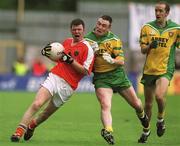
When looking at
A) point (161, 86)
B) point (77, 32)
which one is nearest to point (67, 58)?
point (77, 32)

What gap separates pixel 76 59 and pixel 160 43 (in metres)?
1.85

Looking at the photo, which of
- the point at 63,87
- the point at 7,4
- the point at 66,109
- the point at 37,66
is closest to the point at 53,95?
the point at 63,87

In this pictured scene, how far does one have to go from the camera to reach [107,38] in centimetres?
1496

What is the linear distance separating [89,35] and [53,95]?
4.22 feet

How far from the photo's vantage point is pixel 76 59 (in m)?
14.8

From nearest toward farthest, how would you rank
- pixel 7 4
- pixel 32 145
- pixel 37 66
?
pixel 32 145, pixel 37 66, pixel 7 4

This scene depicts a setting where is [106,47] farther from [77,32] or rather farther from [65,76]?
[65,76]

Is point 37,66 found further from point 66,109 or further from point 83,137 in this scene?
point 83,137

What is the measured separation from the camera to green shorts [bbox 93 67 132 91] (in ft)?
49.4

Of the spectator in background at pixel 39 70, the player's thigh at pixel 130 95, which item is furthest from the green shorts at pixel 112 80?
the spectator in background at pixel 39 70

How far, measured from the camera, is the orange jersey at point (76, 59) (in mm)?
14672

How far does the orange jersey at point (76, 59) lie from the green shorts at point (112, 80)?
396 mm

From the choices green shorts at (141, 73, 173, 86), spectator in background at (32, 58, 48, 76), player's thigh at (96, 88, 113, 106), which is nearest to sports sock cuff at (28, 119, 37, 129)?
player's thigh at (96, 88, 113, 106)

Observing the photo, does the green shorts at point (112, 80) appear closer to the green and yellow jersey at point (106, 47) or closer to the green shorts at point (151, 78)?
the green and yellow jersey at point (106, 47)
